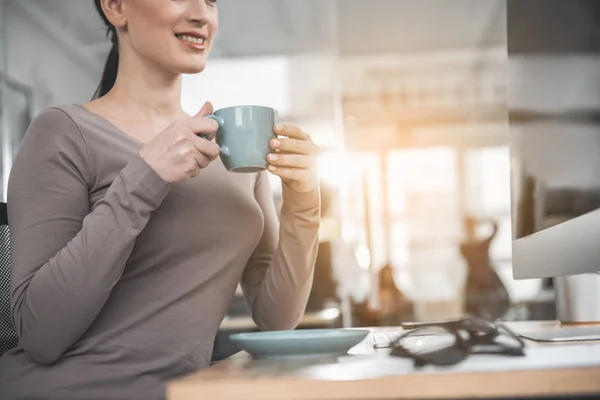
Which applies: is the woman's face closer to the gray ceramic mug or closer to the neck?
the neck

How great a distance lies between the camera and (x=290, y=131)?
0.87 metres

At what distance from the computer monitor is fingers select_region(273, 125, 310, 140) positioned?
40 cm

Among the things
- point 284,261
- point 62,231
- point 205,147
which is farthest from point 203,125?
point 284,261

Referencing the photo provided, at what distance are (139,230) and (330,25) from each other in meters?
4.59

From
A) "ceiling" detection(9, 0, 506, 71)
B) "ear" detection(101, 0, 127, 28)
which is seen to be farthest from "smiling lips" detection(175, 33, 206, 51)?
"ceiling" detection(9, 0, 506, 71)

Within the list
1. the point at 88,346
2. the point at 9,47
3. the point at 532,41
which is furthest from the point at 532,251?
the point at 9,47

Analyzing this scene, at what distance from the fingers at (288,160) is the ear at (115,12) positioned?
397mm

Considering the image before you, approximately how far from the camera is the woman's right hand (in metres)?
0.76

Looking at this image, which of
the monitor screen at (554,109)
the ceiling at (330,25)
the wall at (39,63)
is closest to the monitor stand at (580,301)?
the monitor screen at (554,109)

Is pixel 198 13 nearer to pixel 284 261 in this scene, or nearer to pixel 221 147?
pixel 221 147

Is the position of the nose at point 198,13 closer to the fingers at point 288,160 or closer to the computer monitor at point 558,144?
the fingers at point 288,160

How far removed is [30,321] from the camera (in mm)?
817

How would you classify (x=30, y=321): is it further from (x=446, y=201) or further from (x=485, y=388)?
(x=446, y=201)

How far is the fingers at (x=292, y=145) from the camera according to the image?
846 millimetres
